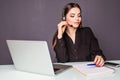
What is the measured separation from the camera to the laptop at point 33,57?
119 cm

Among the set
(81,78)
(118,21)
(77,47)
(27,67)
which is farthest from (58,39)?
(118,21)

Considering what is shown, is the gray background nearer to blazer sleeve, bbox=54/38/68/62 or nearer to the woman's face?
the woman's face

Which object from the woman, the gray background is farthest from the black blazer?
the gray background

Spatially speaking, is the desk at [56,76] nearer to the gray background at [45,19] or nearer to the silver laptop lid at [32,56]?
the silver laptop lid at [32,56]

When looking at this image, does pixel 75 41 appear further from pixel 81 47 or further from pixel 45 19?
pixel 45 19

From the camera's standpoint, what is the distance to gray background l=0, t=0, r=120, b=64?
267cm

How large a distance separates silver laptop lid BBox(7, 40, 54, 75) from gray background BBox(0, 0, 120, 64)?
1340mm

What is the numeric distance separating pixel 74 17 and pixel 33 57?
0.91 meters

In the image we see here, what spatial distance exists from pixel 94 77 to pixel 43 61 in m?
0.31

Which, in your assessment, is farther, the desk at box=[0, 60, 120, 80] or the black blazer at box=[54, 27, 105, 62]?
the black blazer at box=[54, 27, 105, 62]

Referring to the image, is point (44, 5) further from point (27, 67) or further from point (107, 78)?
point (107, 78)

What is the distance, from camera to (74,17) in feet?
6.72

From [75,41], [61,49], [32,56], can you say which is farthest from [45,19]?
[32,56]

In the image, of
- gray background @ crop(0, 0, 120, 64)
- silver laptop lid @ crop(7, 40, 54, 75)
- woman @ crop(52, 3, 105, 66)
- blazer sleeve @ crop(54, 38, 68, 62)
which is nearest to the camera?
silver laptop lid @ crop(7, 40, 54, 75)
